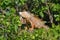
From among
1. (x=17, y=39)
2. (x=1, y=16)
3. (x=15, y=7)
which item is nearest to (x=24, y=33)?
(x=17, y=39)

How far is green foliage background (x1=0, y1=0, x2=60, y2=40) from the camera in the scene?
376 cm

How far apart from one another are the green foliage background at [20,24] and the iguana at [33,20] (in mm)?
107

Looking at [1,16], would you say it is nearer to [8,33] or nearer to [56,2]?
[8,33]

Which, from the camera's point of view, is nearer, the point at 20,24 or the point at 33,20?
the point at 20,24

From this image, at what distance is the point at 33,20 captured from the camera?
4457 millimetres

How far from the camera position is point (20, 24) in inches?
155

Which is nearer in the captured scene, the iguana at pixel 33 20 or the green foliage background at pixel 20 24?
the green foliage background at pixel 20 24

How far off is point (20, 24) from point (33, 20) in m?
0.58

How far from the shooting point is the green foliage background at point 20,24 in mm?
3755

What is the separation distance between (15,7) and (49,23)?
75 centimetres

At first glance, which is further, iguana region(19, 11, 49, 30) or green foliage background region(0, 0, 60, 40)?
iguana region(19, 11, 49, 30)

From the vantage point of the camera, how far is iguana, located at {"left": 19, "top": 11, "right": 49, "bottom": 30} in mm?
4391

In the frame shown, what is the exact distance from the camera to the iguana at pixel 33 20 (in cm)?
439

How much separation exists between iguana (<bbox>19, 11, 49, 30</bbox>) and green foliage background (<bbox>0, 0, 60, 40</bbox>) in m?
0.11
